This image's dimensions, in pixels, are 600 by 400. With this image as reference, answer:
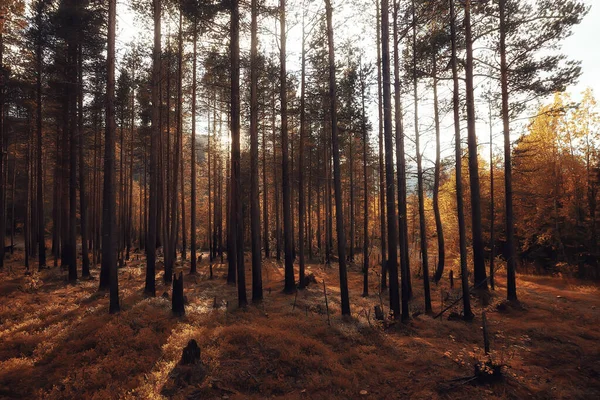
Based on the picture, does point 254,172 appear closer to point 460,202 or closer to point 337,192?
point 337,192

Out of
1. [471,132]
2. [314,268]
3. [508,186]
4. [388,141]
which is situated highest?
[471,132]

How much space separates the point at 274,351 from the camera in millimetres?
7586

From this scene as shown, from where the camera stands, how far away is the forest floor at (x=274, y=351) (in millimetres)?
6156

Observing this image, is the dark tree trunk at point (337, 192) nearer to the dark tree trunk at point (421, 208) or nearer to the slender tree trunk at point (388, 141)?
the slender tree trunk at point (388, 141)

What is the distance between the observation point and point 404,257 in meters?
11.5

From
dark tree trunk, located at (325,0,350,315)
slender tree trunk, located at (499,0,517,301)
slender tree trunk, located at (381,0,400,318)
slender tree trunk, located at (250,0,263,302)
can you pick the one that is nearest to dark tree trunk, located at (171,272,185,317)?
slender tree trunk, located at (250,0,263,302)

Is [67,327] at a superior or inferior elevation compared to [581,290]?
superior

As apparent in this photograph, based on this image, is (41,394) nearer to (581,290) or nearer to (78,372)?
(78,372)

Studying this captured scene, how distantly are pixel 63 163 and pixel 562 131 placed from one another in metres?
34.2

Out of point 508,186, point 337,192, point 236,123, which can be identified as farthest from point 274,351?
point 508,186

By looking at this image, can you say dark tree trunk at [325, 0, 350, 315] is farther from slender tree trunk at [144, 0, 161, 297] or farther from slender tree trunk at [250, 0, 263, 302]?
slender tree trunk at [144, 0, 161, 297]

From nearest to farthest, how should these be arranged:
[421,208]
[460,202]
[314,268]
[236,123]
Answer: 1. [236,123]
2. [460,202]
3. [421,208]
4. [314,268]

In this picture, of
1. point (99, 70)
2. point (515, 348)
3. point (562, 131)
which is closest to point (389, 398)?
point (515, 348)

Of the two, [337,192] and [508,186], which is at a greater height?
[508,186]
